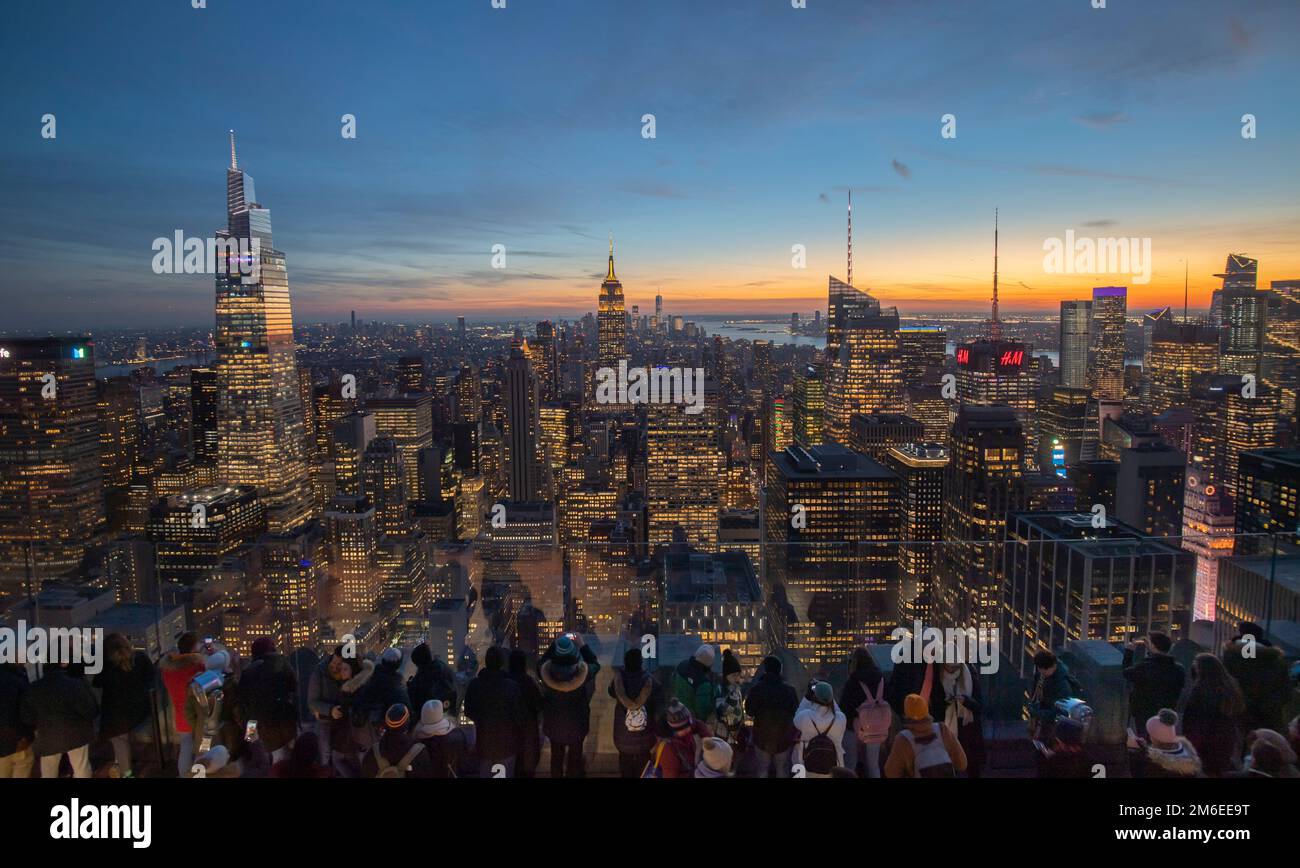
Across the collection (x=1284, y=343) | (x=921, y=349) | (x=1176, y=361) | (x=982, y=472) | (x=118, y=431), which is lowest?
(x=982, y=472)

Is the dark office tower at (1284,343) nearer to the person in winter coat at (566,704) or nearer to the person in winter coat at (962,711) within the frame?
the person in winter coat at (962,711)

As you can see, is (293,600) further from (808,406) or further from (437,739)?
(808,406)

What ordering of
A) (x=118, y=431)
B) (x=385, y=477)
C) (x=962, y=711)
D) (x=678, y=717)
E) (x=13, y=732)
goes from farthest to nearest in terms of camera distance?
(x=385, y=477) < (x=118, y=431) < (x=962, y=711) < (x=13, y=732) < (x=678, y=717)

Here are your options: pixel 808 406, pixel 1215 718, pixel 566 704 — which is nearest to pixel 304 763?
pixel 566 704

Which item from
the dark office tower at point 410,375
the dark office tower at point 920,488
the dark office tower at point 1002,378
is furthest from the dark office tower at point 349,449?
the dark office tower at point 1002,378

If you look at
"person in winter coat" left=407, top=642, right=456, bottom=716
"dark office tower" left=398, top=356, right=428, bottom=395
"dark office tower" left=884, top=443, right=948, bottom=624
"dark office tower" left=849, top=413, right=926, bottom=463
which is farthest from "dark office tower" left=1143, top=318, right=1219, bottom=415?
"dark office tower" left=398, top=356, right=428, bottom=395
